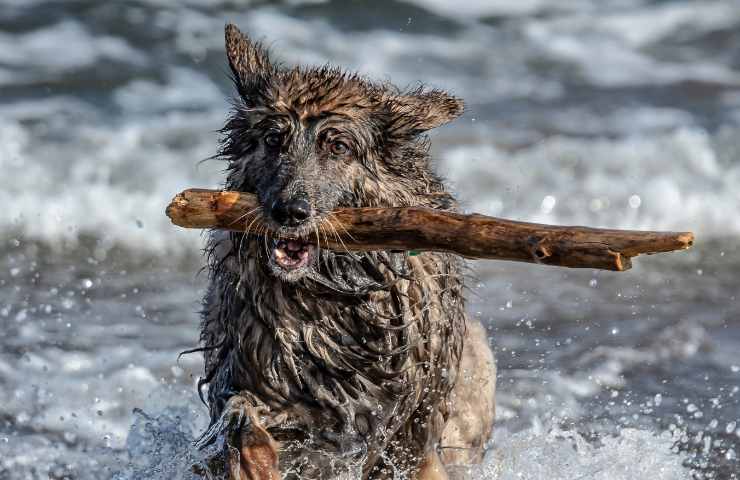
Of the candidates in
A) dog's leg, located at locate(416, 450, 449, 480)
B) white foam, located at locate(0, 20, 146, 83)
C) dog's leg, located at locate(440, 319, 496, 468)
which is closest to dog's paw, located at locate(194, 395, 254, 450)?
dog's leg, located at locate(416, 450, 449, 480)

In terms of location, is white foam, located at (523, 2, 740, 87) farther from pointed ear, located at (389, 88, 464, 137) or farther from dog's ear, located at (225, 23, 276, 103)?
dog's ear, located at (225, 23, 276, 103)

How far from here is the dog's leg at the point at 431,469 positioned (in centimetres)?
530

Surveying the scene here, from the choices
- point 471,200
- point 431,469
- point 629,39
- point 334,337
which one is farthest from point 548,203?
point 334,337

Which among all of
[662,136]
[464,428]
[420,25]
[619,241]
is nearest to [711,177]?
[662,136]

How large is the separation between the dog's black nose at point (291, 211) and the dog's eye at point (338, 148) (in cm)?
34

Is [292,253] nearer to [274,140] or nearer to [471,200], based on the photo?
[274,140]

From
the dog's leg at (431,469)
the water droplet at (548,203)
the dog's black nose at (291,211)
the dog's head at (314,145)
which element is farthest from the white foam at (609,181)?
the dog's black nose at (291,211)

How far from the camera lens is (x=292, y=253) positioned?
457 centimetres

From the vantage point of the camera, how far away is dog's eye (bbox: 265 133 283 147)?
4629 mm

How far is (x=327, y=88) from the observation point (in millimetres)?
4797

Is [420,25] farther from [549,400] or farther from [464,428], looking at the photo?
[464,428]

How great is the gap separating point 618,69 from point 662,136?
1664 millimetres

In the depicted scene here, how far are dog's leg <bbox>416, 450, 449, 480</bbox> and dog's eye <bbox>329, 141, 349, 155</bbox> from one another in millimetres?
1424

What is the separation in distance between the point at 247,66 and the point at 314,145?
22.5 inches
